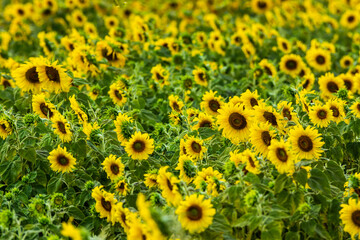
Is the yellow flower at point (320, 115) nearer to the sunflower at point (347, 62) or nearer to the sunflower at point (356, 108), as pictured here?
the sunflower at point (356, 108)

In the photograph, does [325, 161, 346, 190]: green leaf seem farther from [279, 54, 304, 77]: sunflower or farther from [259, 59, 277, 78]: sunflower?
[279, 54, 304, 77]: sunflower

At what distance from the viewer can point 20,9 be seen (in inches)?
296

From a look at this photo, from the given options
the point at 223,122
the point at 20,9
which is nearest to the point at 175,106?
the point at 223,122

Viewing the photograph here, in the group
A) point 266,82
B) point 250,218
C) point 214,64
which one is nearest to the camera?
point 250,218

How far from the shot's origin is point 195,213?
270 cm

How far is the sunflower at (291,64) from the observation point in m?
5.52

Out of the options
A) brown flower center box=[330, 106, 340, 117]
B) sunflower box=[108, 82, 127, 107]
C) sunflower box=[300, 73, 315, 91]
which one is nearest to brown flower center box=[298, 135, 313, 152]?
brown flower center box=[330, 106, 340, 117]

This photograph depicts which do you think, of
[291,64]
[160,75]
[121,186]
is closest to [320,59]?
[291,64]

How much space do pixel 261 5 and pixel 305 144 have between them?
535 cm

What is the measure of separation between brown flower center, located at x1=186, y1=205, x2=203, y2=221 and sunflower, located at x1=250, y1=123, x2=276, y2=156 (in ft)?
2.16

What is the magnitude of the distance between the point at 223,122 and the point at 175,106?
86cm

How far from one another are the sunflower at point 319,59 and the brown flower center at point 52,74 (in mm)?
2884

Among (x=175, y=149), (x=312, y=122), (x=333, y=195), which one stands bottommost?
(x=175, y=149)

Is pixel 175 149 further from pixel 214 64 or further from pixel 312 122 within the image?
pixel 214 64
